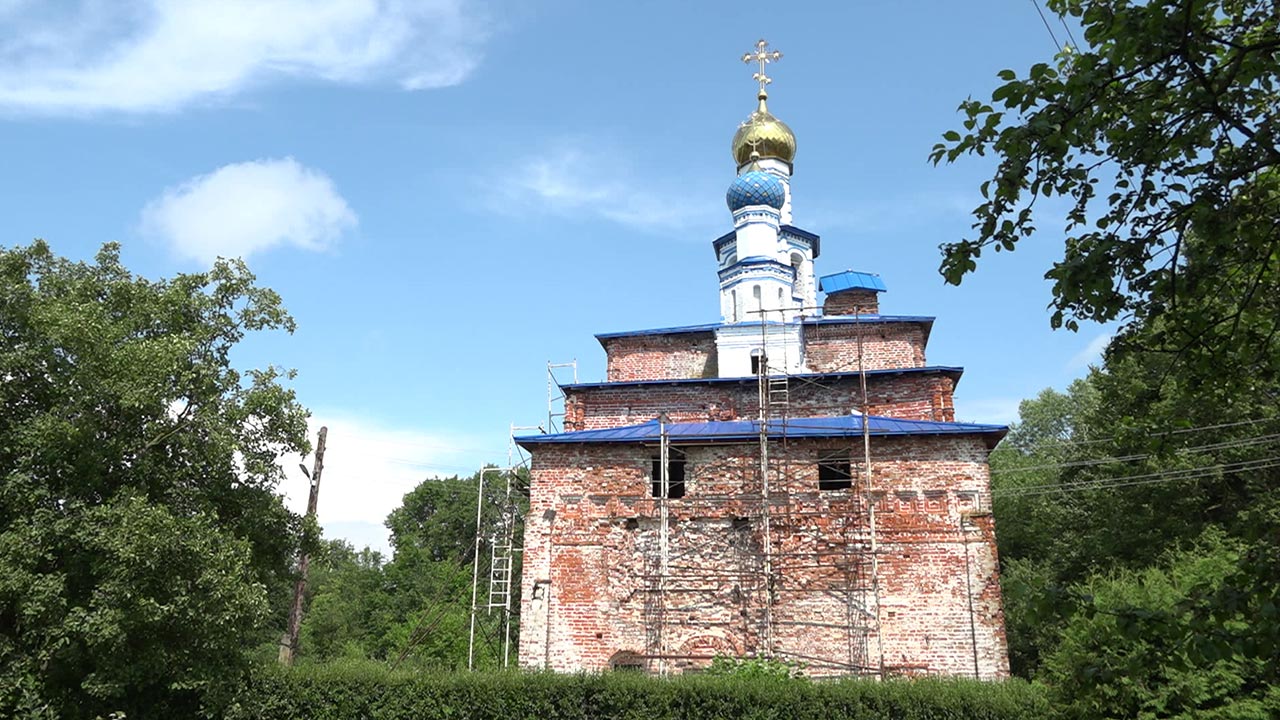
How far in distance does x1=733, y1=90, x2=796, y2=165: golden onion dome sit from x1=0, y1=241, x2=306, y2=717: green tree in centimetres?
1771

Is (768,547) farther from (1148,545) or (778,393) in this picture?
(1148,545)

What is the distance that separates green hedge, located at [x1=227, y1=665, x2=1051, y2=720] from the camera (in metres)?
13.2

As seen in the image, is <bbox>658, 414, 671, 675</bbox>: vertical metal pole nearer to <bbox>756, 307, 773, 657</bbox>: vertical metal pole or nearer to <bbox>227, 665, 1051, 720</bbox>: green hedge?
<bbox>756, 307, 773, 657</bbox>: vertical metal pole

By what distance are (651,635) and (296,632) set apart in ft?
25.5

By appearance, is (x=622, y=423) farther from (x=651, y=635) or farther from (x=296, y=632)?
(x=296, y=632)

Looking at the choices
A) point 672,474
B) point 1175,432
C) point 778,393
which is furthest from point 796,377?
point 1175,432

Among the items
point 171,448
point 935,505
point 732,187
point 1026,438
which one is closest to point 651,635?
point 935,505

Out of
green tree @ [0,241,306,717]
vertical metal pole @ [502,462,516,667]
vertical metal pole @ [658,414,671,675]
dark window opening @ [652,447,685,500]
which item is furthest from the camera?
vertical metal pole @ [502,462,516,667]

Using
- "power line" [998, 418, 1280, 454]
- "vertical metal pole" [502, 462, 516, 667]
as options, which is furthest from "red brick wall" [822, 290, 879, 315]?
"vertical metal pole" [502, 462, 516, 667]

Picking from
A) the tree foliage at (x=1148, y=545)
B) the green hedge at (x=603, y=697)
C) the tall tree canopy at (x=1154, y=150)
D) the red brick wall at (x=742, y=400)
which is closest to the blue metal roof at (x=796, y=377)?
the red brick wall at (x=742, y=400)

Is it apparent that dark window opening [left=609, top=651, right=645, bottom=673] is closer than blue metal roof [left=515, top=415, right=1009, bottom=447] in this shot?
Yes

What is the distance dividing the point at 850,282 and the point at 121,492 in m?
20.0

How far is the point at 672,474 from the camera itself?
18594 millimetres

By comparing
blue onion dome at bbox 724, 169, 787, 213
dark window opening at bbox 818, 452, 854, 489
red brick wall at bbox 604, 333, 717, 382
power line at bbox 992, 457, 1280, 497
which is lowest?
dark window opening at bbox 818, 452, 854, 489
